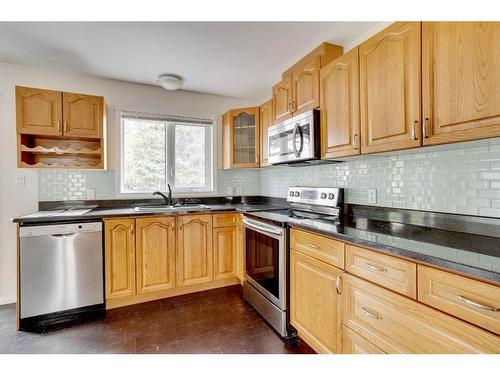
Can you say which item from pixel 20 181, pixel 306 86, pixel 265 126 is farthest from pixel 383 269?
pixel 20 181

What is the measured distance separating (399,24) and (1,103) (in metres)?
3.35

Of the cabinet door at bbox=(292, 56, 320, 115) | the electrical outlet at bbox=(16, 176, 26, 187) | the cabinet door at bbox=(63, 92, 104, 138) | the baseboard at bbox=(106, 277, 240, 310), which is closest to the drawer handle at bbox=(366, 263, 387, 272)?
the cabinet door at bbox=(292, 56, 320, 115)

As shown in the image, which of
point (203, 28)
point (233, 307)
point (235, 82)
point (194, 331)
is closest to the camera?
point (203, 28)

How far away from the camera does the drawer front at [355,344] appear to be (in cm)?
119

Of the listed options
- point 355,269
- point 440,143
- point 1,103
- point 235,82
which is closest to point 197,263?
point 355,269

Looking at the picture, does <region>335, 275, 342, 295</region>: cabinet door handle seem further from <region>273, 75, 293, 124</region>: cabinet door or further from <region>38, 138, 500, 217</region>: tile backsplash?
<region>273, 75, 293, 124</region>: cabinet door

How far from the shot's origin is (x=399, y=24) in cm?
134

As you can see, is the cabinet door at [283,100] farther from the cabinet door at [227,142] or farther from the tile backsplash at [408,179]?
the cabinet door at [227,142]

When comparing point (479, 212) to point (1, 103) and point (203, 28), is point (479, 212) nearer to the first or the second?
point (203, 28)

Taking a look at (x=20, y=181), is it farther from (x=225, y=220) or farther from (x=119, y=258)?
(x=225, y=220)

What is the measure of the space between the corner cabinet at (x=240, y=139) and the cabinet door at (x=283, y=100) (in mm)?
518

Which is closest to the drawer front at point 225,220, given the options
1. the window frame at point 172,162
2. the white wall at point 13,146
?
the window frame at point 172,162

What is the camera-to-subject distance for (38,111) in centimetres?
222

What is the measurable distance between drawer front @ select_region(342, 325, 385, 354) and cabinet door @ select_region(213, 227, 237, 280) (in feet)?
5.12
